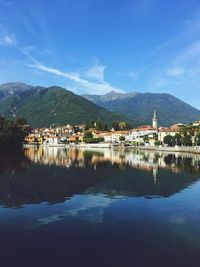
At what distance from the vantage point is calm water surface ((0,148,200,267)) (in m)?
17.1

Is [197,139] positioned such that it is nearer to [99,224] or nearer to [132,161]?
[132,161]

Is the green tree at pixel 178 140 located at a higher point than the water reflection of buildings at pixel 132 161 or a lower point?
higher

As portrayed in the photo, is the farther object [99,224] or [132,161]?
[132,161]

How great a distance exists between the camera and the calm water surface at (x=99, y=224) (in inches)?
675

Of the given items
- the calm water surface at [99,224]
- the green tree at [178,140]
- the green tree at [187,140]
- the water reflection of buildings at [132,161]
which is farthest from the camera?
the green tree at [178,140]

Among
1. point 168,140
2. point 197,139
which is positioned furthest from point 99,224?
point 168,140

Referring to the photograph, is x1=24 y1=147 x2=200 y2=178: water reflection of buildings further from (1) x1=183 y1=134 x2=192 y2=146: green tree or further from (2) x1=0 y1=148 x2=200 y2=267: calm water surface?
(1) x1=183 y1=134 x2=192 y2=146: green tree

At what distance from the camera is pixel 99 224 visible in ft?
75.5

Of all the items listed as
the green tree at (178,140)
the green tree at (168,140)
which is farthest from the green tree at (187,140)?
the green tree at (168,140)


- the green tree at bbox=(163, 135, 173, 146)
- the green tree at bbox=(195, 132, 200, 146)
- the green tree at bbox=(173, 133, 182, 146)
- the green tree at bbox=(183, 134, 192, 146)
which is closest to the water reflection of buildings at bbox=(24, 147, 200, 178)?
the green tree at bbox=(195, 132, 200, 146)

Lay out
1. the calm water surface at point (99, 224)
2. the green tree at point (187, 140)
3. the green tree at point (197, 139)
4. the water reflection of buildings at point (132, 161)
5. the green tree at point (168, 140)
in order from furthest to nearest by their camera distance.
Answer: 1. the green tree at point (168, 140)
2. the green tree at point (187, 140)
3. the green tree at point (197, 139)
4. the water reflection of buildings at point (132, 161)
5. the calm water surface at point (99, 224)

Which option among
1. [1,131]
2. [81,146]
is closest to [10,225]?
[1,131]

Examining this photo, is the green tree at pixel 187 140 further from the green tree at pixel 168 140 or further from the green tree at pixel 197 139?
the green tree at pixel 168 140

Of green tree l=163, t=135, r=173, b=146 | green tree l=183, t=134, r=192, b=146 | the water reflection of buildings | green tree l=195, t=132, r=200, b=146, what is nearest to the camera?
the water reflection of buildings
